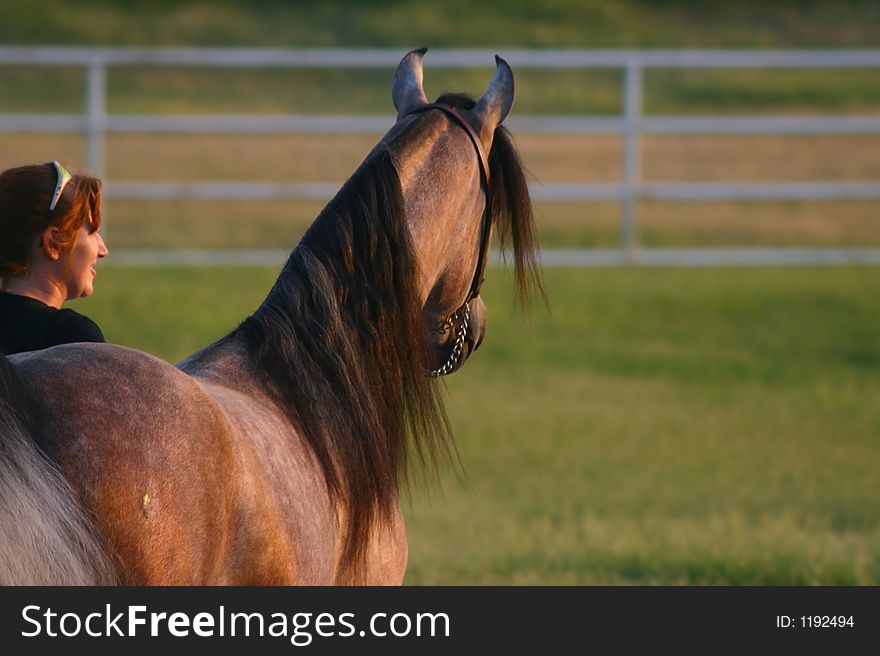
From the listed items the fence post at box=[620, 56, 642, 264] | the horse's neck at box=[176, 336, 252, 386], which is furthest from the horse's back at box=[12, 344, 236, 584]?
the fence post at box=[620, 56, 642, 264]

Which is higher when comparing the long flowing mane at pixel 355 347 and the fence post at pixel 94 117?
the fence post at pixel 94 117

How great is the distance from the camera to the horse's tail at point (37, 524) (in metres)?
1.89

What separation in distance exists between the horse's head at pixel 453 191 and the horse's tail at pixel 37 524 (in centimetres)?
99

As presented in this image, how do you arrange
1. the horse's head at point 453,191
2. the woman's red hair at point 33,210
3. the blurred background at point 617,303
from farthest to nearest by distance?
the blurred background at point 617,303 < the horse's head at point 453,191 < the woman's red hair at point 33,210

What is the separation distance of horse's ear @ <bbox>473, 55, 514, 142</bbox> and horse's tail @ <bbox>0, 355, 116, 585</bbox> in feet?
4.30

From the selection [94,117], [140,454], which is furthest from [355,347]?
[94,117]

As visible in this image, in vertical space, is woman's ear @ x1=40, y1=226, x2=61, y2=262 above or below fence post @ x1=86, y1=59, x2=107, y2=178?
below

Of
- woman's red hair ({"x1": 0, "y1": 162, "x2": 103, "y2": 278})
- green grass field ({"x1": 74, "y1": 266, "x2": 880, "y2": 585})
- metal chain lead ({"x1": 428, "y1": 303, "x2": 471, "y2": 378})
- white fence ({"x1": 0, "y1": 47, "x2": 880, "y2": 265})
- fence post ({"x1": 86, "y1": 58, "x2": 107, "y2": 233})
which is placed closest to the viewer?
woman's red hair ({"x1": 0, "y1": 162, "x2": 103, "y2": 278})

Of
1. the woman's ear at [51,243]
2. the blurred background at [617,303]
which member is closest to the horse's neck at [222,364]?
the woman's ear at [51,243]

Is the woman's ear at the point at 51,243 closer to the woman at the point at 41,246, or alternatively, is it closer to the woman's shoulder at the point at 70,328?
the woman at the point at 41,246

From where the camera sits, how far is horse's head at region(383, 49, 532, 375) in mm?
2789

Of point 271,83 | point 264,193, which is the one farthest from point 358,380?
point 271,83

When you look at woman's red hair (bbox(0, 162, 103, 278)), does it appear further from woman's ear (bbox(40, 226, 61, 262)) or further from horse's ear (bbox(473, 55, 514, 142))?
horse's ear (bbox(473, 55, 514, 142))

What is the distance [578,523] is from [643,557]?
0.64 meters
